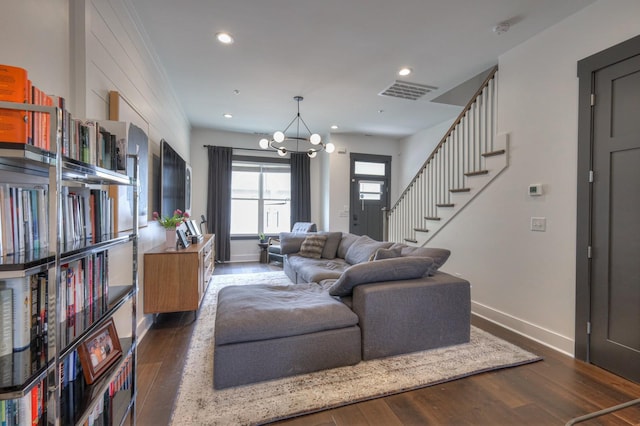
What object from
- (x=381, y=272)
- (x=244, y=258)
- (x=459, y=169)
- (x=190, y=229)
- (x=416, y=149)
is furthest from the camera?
(x=244, y=258)

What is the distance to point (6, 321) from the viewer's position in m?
0.89

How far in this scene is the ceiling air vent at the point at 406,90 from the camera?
151 inches

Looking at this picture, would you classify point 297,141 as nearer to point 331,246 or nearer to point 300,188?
point 300,188

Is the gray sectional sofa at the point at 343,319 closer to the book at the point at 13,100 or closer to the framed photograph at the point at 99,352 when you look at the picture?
the framed photograph at the point at 99,352

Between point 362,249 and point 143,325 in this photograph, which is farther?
point 362,249

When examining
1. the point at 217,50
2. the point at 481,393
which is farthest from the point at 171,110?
the point at 481,393

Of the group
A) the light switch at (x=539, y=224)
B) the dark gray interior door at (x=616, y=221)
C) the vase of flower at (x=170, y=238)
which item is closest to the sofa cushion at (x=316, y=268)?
the vase of flower at (x=170, y=238)

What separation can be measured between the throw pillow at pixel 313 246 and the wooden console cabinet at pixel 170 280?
172 centimetres

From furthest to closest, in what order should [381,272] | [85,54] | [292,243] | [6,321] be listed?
[292,243]
[381,272]
[85,54]
[6,321]

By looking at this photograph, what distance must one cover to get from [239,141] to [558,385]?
6.30m

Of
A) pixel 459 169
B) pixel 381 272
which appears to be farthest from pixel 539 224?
pixel 381 272

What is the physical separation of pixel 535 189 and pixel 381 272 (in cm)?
175

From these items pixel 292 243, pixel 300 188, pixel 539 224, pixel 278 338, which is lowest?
pixel 278 338

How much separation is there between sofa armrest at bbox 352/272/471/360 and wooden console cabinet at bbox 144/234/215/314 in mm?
1725
